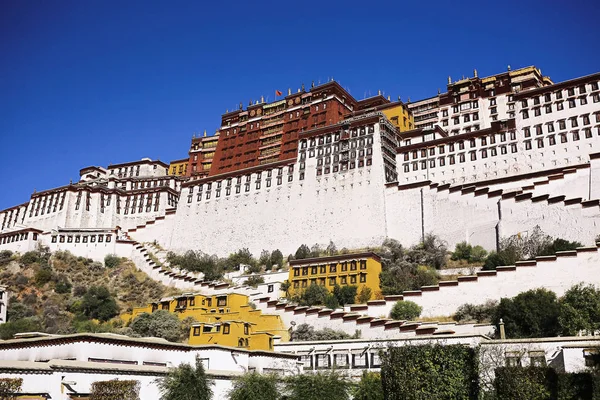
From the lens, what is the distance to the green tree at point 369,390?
26.6m

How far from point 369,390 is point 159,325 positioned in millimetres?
19805

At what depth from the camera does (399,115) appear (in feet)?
230

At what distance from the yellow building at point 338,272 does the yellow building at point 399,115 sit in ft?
77.6

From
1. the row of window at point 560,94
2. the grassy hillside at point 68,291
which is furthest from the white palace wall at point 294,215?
the row of window at point 560,94

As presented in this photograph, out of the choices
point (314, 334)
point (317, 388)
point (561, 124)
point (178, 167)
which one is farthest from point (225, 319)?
point (178, 167)

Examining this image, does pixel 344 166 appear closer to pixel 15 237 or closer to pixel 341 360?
pixel 341 360

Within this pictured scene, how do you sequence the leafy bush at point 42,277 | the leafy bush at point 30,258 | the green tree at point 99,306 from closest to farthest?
1. the green tree at point 99,306
2. the leafy bush at point 42,277
3. the leafy bush at point 30,258

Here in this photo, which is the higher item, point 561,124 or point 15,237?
point 561,124

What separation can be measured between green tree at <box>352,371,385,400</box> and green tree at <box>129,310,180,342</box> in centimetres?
1722

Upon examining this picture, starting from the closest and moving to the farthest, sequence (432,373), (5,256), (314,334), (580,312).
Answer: (432,373) → (580,312) → (314,334) → (5,256)

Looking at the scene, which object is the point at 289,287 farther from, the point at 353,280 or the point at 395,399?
the point at 395,399

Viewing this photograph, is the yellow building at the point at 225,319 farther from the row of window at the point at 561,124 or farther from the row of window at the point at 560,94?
the row of window at the point at 560,94

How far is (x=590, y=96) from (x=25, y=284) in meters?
54.1

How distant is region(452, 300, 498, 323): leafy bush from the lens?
37.5m
